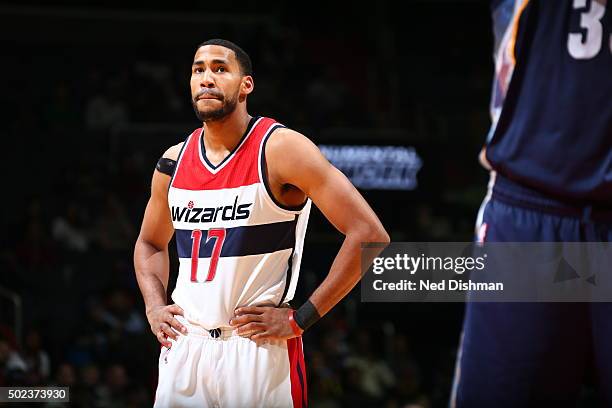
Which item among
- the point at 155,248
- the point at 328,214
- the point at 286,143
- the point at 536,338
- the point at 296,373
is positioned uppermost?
the point at 286,143

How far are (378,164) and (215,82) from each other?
819 centimetres

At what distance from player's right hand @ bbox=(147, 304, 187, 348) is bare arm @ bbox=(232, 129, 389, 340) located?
243 mm

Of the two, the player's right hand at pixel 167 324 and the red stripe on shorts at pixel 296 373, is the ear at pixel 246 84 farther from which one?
the red stripe on shorts at pixel 296 373

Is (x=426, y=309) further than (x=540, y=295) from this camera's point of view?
Yes

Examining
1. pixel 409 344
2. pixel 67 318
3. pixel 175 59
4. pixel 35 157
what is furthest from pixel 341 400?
pixel 175 59

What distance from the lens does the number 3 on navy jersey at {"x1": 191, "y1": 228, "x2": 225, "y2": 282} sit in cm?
351

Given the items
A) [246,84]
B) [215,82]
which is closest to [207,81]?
[215,82]

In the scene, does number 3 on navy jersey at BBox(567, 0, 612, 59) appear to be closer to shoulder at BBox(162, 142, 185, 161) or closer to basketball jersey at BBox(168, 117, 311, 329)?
basketball jersey at BBox(168, 117, 311, 329)

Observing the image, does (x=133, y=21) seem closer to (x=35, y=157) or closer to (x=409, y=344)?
(x=35, y=157)

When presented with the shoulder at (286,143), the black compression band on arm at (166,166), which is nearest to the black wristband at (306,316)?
the shoulder at (286,143)

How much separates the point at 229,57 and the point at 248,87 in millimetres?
146

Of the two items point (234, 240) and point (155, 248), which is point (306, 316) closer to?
point (234, 240)

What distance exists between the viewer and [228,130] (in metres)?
3.65

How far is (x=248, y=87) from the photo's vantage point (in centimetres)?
363
